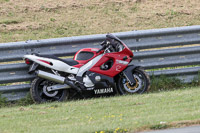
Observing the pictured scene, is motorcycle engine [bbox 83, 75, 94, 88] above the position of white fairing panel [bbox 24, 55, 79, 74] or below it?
below

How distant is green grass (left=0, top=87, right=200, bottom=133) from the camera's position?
6355mm

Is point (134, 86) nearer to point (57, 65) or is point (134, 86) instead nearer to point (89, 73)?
point (89, 73)

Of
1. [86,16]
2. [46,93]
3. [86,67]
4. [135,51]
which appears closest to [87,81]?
[86,67]

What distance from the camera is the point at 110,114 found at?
7250 millimetres

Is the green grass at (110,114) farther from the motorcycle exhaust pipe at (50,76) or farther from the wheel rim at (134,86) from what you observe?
the motorcycle exhaust pipe at (50,76)

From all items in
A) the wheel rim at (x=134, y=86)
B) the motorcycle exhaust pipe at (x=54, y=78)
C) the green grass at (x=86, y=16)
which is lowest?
the green grass at (x=86, y=16)

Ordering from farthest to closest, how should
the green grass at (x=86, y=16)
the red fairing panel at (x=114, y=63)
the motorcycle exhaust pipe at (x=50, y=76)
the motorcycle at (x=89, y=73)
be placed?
the green grass at (x=86, y=16), the red fairing panel at (x=114, y=63), the motorcycle at (x=89, y=73), the motorcycle exhaust pipe at (x=50, y=76)

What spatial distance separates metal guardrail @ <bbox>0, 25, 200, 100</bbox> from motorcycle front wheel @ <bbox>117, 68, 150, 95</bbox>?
0.49 m

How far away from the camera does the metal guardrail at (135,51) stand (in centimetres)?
925

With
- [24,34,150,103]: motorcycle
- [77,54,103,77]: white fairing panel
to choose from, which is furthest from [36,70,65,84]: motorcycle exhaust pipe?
[77,54,103,77]: white fairing panel

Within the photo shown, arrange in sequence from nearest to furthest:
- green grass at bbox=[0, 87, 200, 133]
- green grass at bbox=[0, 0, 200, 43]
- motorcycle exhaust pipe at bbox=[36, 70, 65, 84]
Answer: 1. green grass at bbox=[0, 87, 200, 133]
2. motorcycle exhaust pipe at bbox=[36, 70, 65, 84]
3. green grass at bbox=[0, 0, 200, 43]

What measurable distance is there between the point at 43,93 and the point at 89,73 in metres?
0.97

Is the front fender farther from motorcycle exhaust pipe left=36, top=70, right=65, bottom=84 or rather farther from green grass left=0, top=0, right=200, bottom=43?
green grass left=0, top=0, right=200, bottom=43

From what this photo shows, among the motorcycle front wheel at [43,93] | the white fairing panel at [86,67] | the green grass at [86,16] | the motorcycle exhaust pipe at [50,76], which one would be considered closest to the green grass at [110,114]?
the motorcycle front wheel at [43,93]
